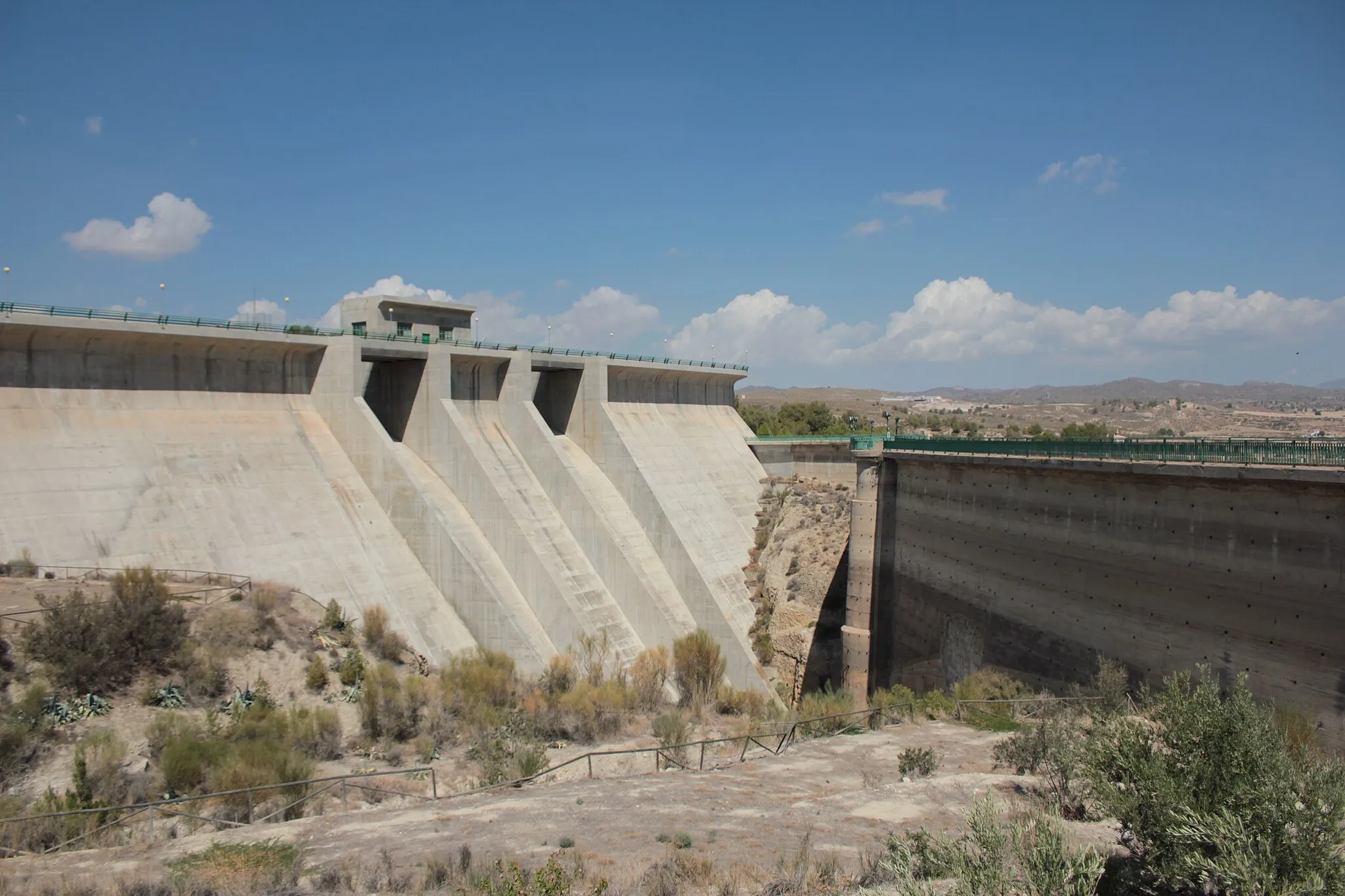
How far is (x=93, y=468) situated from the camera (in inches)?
812

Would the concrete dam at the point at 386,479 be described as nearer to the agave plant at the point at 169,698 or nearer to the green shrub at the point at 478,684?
→ the green shrub at the point at 478,684

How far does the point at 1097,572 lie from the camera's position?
727 inches

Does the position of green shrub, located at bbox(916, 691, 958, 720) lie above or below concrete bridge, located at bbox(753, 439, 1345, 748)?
below

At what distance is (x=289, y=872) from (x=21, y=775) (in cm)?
593

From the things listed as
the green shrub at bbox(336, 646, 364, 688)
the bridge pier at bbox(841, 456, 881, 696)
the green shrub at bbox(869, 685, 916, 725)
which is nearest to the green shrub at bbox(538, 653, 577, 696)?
the green shrub at bbox(336, 646, 364, 688)

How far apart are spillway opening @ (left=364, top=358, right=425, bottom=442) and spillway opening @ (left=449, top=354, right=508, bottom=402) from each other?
1.33 metres

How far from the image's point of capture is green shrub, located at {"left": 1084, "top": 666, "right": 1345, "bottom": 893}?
7.02 meters

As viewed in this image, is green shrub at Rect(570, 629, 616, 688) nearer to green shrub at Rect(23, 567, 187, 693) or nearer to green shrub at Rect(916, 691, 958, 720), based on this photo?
green shrub at Rect(916, 691, 958, 720)

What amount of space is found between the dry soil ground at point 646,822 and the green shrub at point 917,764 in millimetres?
188

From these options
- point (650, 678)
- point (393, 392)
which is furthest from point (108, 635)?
point (393, 392)

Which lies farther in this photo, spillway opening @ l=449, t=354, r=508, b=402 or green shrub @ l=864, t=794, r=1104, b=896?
spillway opening @ l=449, t=354, r=508, b=402

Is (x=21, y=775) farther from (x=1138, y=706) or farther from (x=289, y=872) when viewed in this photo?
(x=1138, y=706)

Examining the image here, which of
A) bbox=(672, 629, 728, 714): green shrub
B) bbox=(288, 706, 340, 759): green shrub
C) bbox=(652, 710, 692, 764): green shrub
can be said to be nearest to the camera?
bbox=(288, 706, 340, 759): green shrub

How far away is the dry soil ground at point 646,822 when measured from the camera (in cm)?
1002
